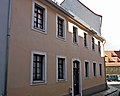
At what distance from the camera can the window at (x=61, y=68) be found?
14.8m

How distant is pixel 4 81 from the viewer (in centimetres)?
970

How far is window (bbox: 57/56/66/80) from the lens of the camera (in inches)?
581

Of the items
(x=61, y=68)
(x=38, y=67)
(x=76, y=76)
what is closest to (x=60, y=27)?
(x=61, y=68)

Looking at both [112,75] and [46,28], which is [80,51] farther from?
[112,75]

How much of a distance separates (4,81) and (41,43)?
12.2ft

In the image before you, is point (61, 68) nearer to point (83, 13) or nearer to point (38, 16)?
point (38, 16)

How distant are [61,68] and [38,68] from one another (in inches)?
123

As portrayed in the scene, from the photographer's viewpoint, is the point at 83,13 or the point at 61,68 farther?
the point at 83,13

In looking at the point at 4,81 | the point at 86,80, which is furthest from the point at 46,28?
the point at 86,80

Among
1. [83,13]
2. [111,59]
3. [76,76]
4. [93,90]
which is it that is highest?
[83,13]

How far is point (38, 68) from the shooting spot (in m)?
12.5

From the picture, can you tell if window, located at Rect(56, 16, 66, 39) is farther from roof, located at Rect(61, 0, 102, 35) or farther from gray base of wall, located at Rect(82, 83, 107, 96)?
roof, located at Rect(61, 0, 102, 35)

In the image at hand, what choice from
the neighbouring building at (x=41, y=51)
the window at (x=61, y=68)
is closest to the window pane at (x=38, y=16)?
the neighbouring building at (x=41, y=51)

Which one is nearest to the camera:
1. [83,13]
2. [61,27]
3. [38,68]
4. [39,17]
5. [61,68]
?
[38,68]
